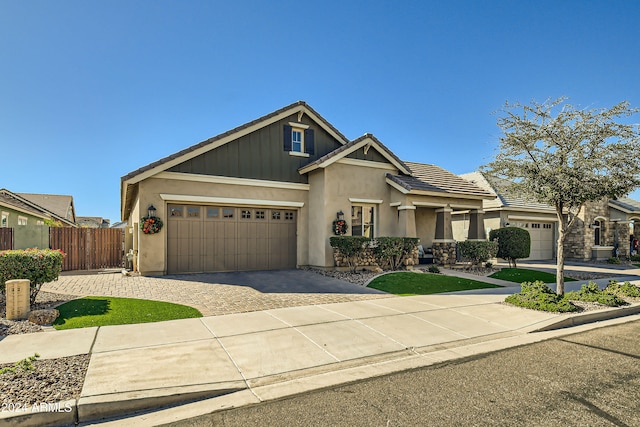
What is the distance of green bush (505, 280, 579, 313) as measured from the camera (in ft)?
27.3

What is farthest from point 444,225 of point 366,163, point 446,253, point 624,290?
point 624,290

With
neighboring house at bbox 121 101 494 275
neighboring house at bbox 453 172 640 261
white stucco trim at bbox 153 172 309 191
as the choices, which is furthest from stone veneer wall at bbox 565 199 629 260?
white stucco trim at bbox 153 172 309 191

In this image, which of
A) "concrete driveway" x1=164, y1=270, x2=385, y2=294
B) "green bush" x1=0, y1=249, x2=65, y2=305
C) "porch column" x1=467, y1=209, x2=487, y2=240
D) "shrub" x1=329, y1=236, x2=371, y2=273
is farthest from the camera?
"porch column" x1=467, y1=209, x2=487, y2=240

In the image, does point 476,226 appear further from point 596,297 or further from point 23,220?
point 23,220

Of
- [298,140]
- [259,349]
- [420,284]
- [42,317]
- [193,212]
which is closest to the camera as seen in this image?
[259,349]

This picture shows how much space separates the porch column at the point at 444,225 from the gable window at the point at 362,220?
3182 millimetres

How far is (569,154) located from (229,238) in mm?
11180

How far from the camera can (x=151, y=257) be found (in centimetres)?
1263

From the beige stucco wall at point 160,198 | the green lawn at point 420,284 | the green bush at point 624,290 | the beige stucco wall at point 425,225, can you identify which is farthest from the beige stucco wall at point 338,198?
the green bush at point 624,290

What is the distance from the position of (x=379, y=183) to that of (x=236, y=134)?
20.5 ft

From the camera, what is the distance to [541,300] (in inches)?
342

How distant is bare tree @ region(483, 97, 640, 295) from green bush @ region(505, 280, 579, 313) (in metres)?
0.85

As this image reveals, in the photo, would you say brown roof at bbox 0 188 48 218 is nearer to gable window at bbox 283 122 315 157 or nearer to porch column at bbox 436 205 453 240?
gable window at bbox 283 122 315 157

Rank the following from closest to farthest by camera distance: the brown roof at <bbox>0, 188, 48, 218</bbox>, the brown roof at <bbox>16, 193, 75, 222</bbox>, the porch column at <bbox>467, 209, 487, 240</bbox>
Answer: the porch column at <bbox>467, 209, 487, 240</bbox> → the brown roof at <bbox>0, 188, 48, 218</bbox> → the brown roof at <bbox>16, 193, 75, 222</bbox>
